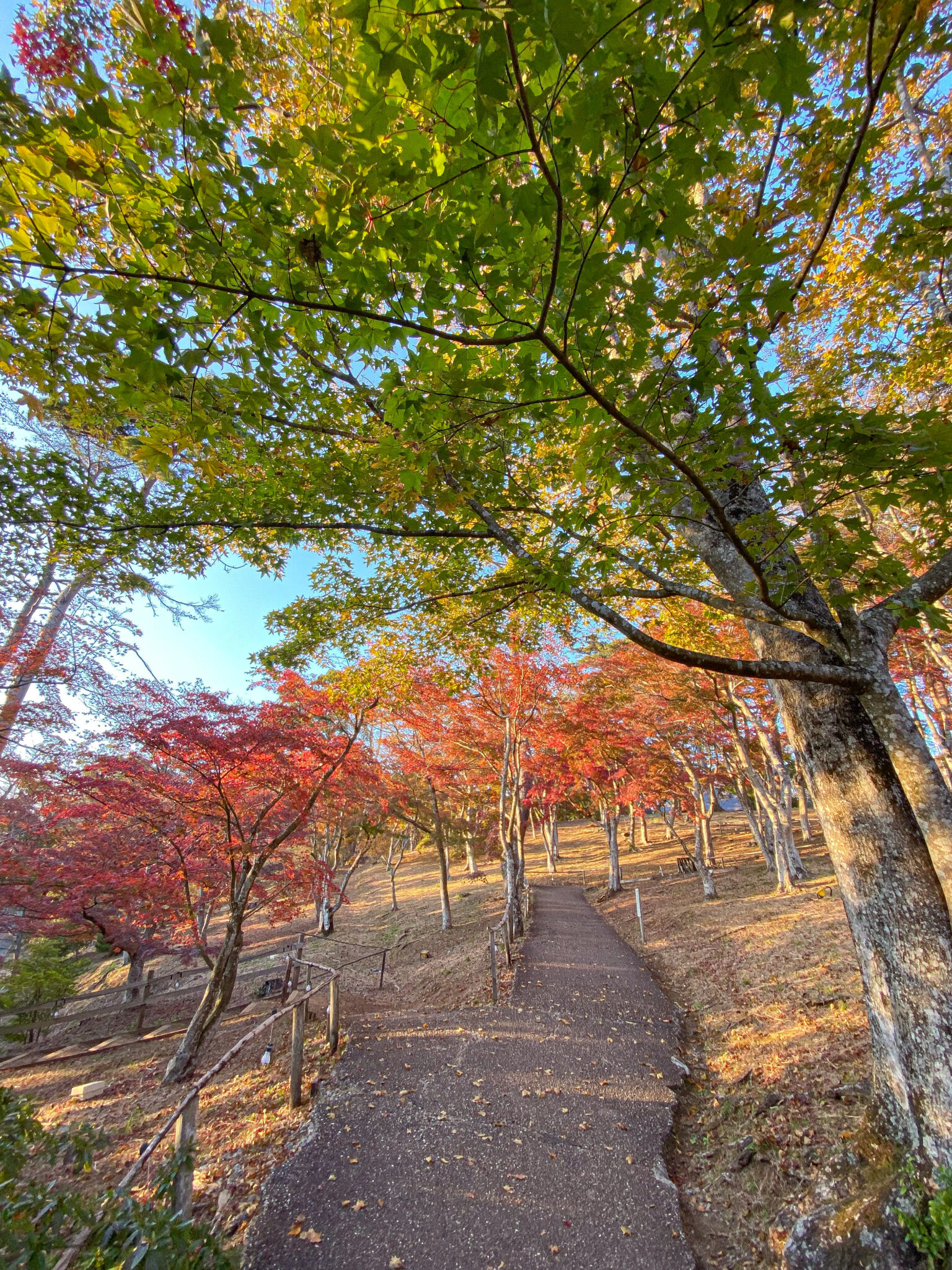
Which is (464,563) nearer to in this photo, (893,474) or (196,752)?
(893,474)

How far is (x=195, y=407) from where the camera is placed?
8.38 ft

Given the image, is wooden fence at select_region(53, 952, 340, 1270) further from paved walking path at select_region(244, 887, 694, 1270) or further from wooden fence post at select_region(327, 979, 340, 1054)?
paved walking path at select_region(244, 887, 694, 1270)

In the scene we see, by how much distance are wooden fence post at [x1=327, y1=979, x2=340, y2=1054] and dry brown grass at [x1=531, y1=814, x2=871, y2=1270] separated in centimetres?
407

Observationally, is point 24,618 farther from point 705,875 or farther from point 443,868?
point 705,875

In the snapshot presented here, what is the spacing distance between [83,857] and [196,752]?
4.03 m

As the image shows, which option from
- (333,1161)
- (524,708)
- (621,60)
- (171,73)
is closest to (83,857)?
(333,1161)

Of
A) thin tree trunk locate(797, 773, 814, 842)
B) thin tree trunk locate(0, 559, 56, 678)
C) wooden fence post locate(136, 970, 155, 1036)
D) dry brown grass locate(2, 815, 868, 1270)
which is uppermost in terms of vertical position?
thin tree trunk locate(0, 559, 56, 678)

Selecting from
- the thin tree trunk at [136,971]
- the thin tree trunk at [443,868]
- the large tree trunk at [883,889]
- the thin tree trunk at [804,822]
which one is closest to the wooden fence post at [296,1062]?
the large tree trunk at [883,889]

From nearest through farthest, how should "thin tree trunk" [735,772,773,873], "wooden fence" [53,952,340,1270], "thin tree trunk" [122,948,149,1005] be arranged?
1. "wooden fence" [53,952,340,1270]
2. "thin tree trunk" [122,948,149,1005]
3. "thin tree trunk" [735,772,773,873]

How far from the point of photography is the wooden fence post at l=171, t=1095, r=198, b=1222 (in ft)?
8.72

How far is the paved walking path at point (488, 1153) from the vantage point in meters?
Answer: 3.26

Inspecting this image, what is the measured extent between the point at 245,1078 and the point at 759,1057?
21.7ft

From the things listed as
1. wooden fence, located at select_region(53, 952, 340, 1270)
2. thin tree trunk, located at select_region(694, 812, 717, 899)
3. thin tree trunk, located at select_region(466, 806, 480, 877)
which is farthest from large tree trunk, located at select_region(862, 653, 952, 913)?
thin tree trunk, located at select_region(466, 806, 480, 877)

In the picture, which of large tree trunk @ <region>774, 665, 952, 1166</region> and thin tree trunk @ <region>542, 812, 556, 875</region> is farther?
thin tree trunk @ <region>542, 812, 556, 875</region>
